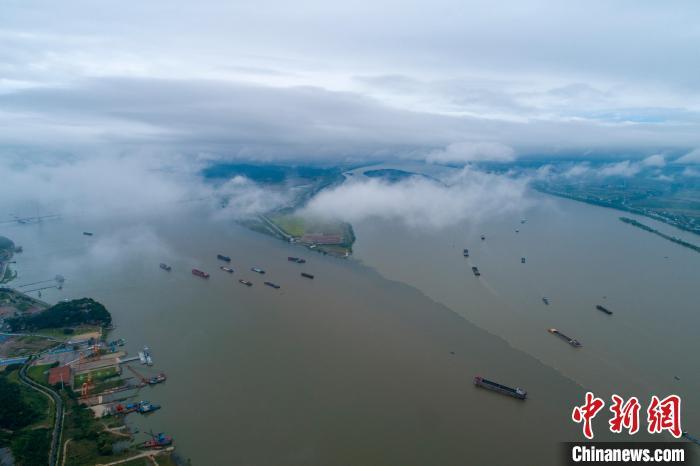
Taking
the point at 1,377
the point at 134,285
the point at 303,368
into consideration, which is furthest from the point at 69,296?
the point at 303,368

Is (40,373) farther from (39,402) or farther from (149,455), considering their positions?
(149,455)

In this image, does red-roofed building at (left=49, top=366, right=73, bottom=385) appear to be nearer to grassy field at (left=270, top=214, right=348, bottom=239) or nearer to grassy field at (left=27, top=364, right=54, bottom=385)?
grassy field at (left=27, top=364, right=54, bottom=385)

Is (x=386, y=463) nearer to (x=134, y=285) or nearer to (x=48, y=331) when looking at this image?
(x=48, y=331)

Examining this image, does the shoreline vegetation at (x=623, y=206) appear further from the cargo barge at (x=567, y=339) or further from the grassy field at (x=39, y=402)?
the grassy field at (x=39, y=402)

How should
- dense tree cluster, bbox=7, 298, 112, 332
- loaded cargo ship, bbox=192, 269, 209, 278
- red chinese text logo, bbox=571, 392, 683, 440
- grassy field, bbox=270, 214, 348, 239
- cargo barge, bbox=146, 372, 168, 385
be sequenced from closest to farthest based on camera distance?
1. red chinese text logo, bbox=571, 392, 683, 440
2. cargo barge, bbox=146, 372, 168, 385
3. dense tree cluster, bbox=7, 298, 112, 332
4. loaded cargo ship, bbox=192, 269, 209, 278
5. grassy field, bbox=270, 214, 348, 239

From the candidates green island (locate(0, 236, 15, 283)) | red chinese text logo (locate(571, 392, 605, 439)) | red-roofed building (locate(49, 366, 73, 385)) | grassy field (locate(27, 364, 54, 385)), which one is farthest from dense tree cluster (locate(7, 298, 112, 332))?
red chinese text logo (locate(571, 392, 605, 439))

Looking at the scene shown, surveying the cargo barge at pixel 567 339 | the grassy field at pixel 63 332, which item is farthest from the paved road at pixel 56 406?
the cargo barge at pixel 567 339
